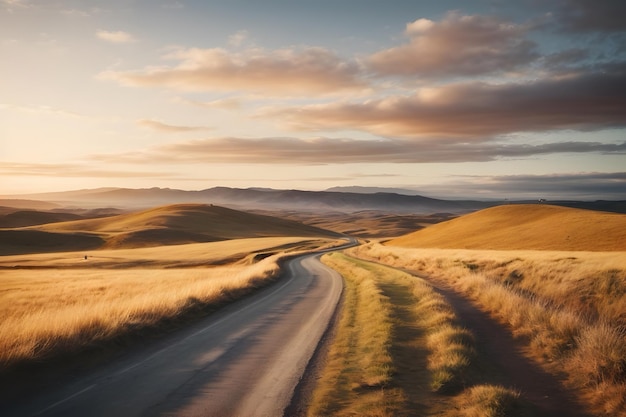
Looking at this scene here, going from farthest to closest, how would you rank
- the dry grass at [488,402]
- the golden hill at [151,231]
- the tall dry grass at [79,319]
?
1. the golden hill at [151,231]
2. the tall dry grass at [79,319]
3. the dry grass at [488,402]

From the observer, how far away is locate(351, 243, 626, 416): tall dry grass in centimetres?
941

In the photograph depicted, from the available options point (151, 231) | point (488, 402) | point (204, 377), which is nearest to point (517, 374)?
point (488, 402)

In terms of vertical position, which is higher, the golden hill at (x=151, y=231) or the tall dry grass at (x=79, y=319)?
the tall dry grass at (x=79, y=319)

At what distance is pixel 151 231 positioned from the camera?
394ft

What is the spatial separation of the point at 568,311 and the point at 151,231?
116m

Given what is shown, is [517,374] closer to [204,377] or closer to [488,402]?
[488,402]

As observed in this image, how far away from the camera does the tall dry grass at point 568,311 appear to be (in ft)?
30.9

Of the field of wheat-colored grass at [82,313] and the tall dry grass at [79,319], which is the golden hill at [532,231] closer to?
the field of wheat-colored grass at [82,313]

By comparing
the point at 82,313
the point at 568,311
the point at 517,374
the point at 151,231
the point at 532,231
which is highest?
the point at 82,313

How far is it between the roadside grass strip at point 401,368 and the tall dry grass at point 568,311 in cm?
Answer: 209

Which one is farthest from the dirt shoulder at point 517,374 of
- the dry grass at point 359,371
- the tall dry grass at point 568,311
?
the dry grass at point 359,371

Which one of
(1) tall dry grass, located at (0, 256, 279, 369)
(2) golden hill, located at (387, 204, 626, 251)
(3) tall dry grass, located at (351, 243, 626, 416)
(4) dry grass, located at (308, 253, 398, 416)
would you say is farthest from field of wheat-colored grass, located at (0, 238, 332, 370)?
(2) golden hill, located at (387, 204, 626, 251)

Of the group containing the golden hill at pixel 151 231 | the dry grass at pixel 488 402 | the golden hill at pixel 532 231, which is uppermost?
the dry grass at pixel 488 402

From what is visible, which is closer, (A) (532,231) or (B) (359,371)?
(B) (359,371)
